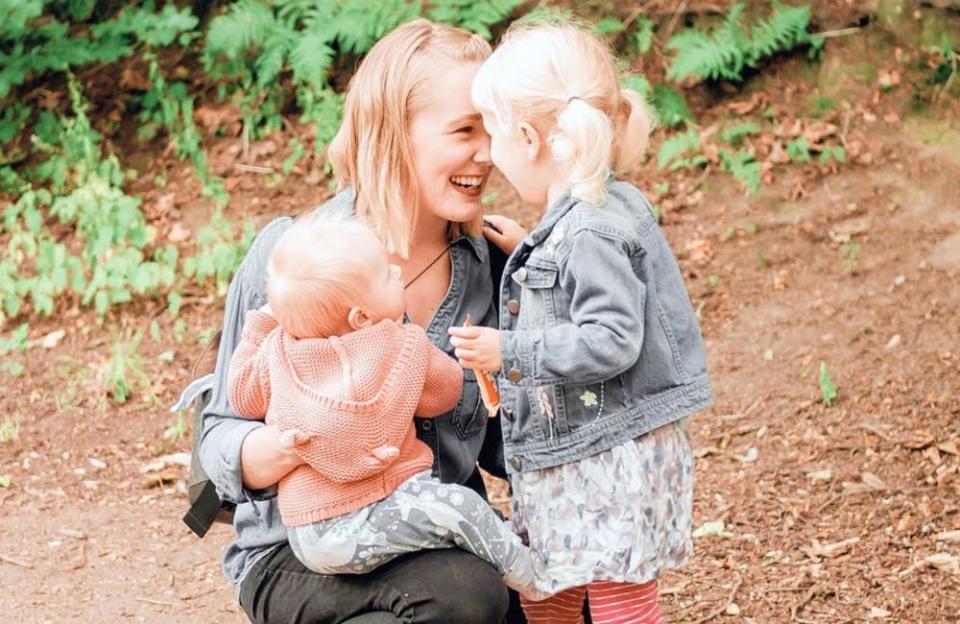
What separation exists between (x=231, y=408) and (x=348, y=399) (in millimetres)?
457

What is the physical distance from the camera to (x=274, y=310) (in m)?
2.84

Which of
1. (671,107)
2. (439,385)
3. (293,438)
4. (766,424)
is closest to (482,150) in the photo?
(439,385)

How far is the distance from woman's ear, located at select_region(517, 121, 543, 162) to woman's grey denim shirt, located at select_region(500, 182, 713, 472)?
12 cm

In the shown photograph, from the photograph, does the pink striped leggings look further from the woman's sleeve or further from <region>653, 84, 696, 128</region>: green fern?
<region>653, 84, 696, 128</region>: green fern

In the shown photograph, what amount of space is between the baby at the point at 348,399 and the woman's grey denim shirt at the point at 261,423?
16 centimetres

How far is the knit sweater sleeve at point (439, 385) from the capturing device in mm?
2945

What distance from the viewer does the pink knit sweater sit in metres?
2.79

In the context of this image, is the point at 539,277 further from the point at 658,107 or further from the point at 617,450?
the point at 658,107

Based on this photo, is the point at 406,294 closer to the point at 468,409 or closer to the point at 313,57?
the point at 468,409

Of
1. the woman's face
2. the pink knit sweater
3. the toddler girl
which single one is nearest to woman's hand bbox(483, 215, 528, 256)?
the woman's face

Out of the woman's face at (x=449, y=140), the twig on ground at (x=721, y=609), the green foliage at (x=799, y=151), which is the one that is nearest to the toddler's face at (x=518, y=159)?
the woman's face at (x=449, y=140)

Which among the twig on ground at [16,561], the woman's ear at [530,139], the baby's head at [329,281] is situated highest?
the woman's ear at [530,139]

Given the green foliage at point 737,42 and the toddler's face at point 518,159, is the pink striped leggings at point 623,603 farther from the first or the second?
the green foliage at point 737,42

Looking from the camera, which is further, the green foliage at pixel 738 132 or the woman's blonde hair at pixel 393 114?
the green foliage at pixel 738 132
